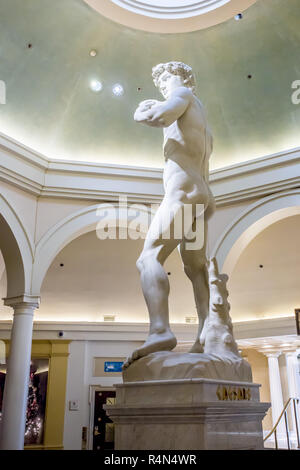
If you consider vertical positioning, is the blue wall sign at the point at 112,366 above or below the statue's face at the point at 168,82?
below

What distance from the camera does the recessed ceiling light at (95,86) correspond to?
28.1 ft

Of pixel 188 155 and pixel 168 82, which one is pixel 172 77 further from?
pixel 188 155

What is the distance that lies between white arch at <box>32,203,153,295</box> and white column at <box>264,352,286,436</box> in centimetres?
708

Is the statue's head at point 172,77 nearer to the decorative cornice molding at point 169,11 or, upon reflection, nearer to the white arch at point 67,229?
the decorative cornice molding at point 169,11

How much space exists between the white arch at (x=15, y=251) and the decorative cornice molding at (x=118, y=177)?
1.92ft

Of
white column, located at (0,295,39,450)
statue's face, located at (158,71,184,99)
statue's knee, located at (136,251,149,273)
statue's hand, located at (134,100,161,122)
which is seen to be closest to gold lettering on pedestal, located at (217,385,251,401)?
statue's knee, located at (136,251,149,273)

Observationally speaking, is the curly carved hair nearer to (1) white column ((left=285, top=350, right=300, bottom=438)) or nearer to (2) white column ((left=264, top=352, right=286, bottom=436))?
(1) white column ((left=285, top=350, right=300, bottom=438))

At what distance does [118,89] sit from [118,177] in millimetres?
1696

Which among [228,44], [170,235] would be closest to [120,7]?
[228,44]

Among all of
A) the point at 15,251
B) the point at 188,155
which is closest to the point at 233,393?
the point at 188,155

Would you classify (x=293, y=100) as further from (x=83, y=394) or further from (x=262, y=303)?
(x=83, y=394)

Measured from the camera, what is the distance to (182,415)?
8.66 ft

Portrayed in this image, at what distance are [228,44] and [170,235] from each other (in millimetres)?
6127

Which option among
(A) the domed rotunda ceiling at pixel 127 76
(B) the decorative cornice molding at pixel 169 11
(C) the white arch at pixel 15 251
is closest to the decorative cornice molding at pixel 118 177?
(A) the domed rotunda ceiling at pixel 127 76
